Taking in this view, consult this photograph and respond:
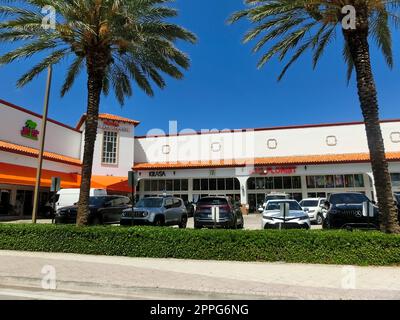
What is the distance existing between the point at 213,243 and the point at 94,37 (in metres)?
8.99

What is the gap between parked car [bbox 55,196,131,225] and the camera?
1916cm

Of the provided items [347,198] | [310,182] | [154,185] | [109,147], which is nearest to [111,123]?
[109,147]

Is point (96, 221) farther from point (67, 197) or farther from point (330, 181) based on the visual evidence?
point (330, 181)

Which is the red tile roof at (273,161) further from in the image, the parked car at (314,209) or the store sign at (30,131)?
the store sign at (30,131)

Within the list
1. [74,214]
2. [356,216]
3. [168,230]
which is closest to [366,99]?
[356,216]

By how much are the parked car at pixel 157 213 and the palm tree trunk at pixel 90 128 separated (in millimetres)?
2770

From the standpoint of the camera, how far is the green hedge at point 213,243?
10.0 meters

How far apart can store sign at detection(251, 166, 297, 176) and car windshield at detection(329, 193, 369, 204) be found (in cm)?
1930

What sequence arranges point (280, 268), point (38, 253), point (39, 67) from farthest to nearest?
point (39, 67), point (38, 253), point (280, 268)

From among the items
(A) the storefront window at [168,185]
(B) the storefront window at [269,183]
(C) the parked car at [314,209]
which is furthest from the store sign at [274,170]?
(C) the parked car at [314,209]

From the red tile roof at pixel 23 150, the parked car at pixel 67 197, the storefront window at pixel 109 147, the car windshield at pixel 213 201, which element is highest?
the storefront window at pixel 109 147

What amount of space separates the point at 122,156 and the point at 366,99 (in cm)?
3042

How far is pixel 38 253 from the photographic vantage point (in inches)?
481
